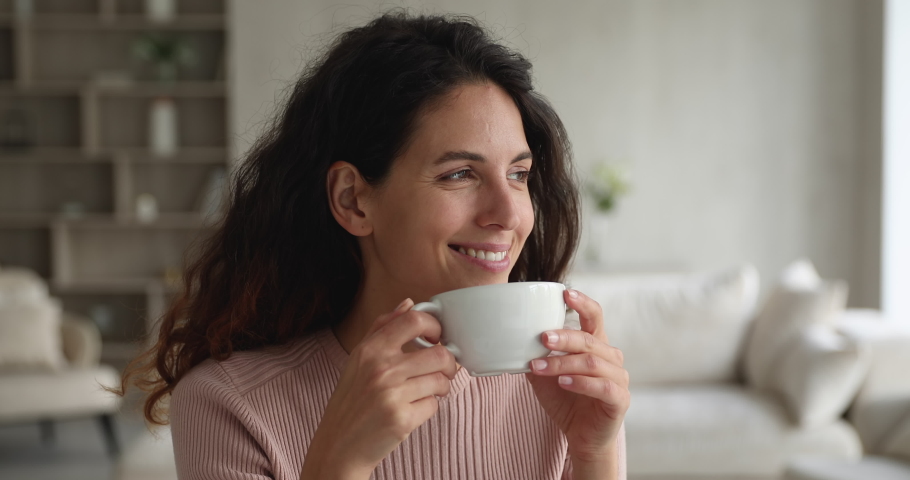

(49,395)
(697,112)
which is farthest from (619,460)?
(697,112)

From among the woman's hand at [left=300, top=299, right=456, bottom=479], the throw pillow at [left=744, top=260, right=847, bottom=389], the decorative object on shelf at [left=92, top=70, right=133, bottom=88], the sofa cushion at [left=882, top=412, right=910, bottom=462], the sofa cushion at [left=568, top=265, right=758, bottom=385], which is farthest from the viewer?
the decorative object on shelf at [left=92, top=70, right=133, bottom=88]

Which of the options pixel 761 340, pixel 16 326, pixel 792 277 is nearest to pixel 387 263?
pixel 761 340

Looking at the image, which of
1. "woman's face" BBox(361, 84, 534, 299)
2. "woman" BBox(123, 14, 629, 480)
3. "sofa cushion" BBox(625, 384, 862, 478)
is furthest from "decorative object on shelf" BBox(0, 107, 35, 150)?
"woman's face" BBox(361, 84, 534, 299)

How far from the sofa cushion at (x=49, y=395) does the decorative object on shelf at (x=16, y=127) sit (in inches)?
89.9

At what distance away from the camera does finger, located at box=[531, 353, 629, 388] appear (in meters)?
0.87

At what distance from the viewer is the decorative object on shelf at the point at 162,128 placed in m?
5.73

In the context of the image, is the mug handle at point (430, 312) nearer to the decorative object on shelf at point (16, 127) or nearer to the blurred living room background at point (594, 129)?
the blurred living room background at point (594, 129)

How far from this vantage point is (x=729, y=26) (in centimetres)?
577

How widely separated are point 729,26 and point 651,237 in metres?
1.50

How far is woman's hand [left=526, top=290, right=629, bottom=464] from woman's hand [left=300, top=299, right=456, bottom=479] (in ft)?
0.35

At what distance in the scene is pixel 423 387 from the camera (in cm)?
84

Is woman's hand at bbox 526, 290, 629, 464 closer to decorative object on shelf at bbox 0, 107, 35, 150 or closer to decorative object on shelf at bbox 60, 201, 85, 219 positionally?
decorative object on shelf at bbox 60, 201, 85, 219

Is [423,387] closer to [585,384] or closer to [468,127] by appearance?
[585,384]

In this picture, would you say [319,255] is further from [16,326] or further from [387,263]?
[16,326]
